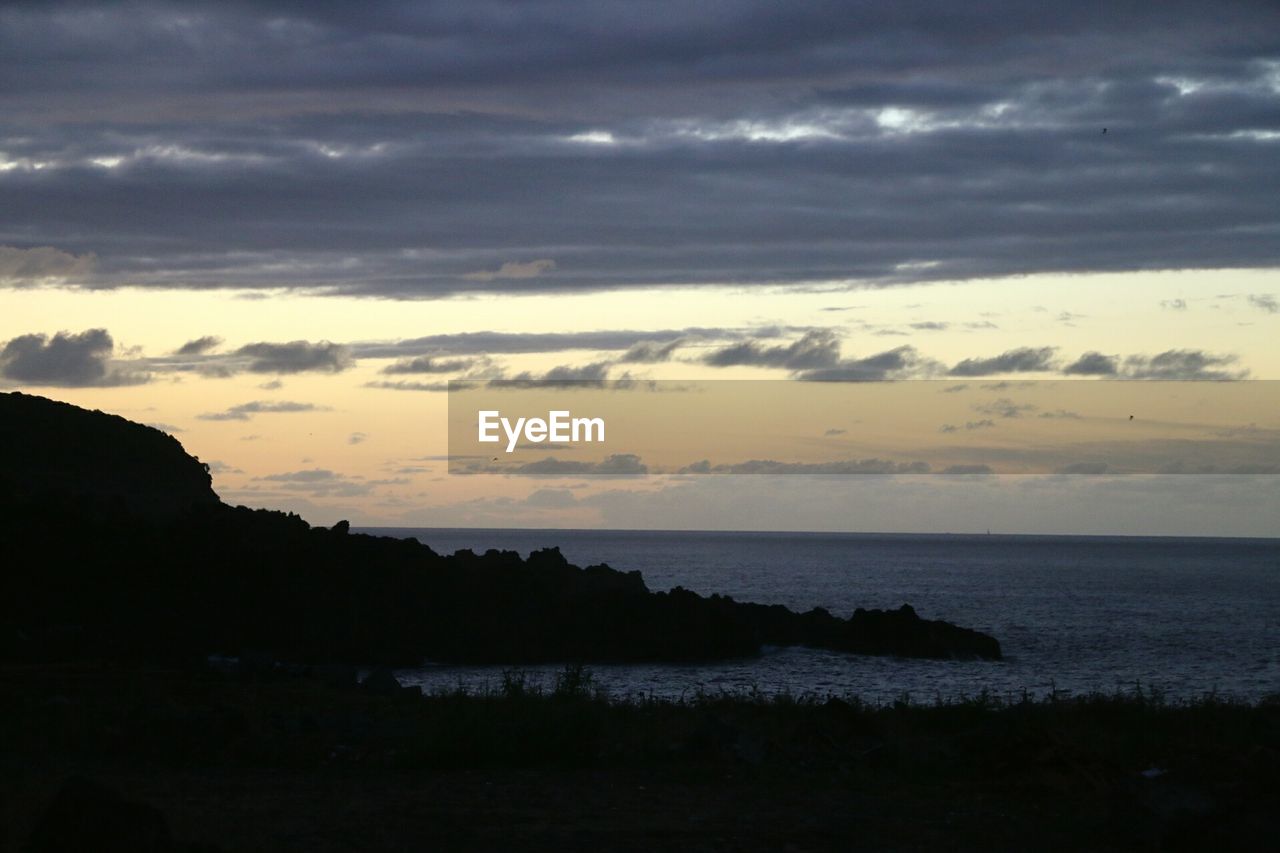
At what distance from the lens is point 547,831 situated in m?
11.0

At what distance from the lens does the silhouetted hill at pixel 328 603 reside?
41.1 metres

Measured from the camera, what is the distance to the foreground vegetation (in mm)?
10562

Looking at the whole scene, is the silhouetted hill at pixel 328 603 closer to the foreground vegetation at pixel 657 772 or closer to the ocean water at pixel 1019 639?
the ocean water at pixel 1019 639

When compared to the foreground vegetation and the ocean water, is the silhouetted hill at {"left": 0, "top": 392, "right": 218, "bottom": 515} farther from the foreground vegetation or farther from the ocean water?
the foreground vegetation

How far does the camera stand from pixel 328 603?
149 feet

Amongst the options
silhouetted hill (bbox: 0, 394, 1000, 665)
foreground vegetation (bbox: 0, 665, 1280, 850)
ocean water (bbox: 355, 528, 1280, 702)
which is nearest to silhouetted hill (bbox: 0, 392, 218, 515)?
silhouetted hill (bbox: 0, 394, 1000, 665)

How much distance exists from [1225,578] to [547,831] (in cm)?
14146

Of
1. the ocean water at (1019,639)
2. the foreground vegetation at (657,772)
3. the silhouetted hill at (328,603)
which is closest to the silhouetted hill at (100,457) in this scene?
the silhouetted hill at (328,603)

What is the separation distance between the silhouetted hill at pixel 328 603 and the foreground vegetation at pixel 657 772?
21852mm

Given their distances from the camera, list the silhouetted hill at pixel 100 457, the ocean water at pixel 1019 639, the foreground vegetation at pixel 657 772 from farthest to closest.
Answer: the silhouetted hill at pixel 100 457
the ocean water at pixel 1019 639
the foreground vegetation at pixel 657 772

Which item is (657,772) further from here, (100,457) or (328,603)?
Result: (100,457)

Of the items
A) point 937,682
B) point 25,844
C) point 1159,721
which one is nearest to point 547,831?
point 25,844

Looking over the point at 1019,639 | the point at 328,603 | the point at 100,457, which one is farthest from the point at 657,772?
the point at 100,457

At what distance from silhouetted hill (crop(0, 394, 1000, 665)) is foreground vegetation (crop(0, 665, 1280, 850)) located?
21.9 metres
